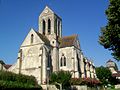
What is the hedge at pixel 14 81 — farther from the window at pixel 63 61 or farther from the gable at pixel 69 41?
the gable at pixel 69 41

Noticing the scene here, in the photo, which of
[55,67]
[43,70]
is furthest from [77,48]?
[43,70]

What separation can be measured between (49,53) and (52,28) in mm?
7784

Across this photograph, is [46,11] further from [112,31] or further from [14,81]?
[112,31]

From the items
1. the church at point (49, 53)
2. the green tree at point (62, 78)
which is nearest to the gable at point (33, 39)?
the church at point (49, 53)

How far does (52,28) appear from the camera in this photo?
206 ft

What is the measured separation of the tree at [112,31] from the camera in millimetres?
24627

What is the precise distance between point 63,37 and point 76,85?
1748 cm

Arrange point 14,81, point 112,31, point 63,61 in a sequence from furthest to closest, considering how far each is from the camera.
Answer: point 63,61 → point 14,81 → point 112,31

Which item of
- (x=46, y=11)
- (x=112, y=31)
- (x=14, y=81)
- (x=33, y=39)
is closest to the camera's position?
(x=112, y=31)

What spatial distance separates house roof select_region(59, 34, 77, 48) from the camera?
61.7m

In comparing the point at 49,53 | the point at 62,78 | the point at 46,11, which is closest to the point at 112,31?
the point at 62,78

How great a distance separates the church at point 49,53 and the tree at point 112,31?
2932 cm

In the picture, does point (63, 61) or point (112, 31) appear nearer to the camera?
point (112, 31)

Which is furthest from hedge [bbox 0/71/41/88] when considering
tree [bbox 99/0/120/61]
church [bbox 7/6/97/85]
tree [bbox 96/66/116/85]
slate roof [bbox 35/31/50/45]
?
tree [bbox 96/66/116/85]
